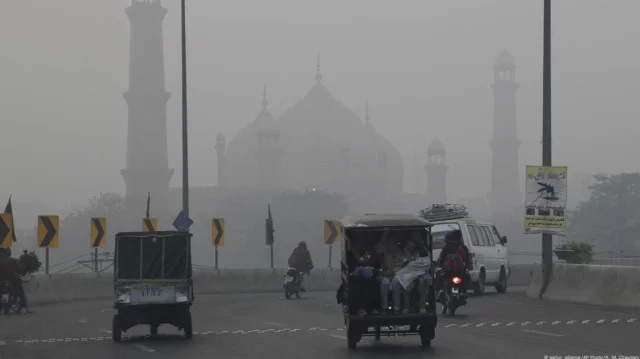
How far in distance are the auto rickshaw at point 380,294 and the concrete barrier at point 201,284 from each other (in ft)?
58.7

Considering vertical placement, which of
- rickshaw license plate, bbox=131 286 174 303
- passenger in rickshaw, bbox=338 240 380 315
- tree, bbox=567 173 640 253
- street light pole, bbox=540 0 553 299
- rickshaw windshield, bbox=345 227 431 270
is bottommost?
tree, bbox=567 173 640 253

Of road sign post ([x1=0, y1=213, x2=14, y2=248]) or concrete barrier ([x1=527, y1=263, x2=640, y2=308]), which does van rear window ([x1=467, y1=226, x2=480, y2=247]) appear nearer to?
concrete barrier ([x1=527, y1=263, x2=640, y2=308])

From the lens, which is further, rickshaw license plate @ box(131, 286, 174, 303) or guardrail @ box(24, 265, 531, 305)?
guardrail @ box(24, 265, 531, 305)

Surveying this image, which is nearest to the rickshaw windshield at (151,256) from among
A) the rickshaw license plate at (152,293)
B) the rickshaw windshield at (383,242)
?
the rickshaw license plate at (152,293)

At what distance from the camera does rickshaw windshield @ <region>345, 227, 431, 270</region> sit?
1630cm

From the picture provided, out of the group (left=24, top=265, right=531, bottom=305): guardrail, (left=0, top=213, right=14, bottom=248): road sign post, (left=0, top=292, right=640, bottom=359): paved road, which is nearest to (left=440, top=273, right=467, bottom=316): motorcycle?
(left=0, top=292, right=640, bottom=359): paved road

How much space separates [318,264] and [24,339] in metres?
135

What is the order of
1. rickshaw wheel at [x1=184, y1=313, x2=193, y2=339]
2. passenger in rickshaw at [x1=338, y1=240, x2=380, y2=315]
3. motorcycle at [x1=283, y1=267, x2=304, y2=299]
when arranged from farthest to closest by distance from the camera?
motorcycle at [x1=283, y1=267, x2=304, y2=299] → rickshaw wheel at [x1=184, y1=313, x2=193, y2=339] → passenger in rickshaw at [x1=338, y1=240, x2=380, y2=315]

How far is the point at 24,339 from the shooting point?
19.3 meters

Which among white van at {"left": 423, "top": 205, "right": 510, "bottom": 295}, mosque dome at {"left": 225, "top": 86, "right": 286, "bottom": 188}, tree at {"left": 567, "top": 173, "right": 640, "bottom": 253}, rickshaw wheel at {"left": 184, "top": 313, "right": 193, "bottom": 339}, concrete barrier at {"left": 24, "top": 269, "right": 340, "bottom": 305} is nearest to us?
rickshaw wheel at {"left": 184, "top": 313, "right": 193, "bottom": 339}

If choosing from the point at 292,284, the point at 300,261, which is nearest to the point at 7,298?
the point at 292,284

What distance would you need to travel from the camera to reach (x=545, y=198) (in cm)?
2653

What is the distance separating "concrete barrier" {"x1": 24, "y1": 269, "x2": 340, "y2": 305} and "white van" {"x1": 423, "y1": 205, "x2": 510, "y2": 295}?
369 inches

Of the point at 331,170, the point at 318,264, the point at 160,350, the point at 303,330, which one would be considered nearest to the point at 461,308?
the point at 303,330
